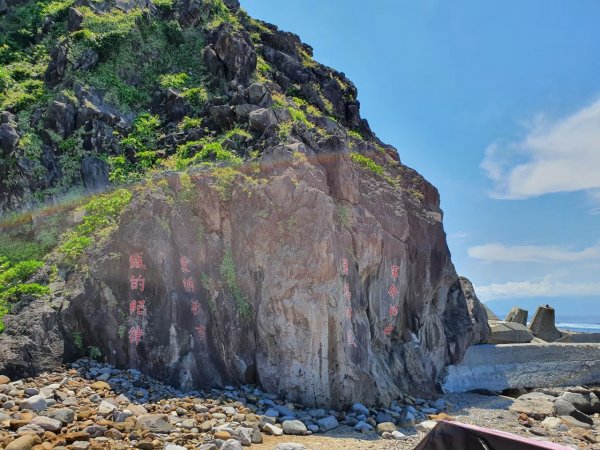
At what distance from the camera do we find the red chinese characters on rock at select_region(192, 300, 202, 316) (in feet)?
49.7

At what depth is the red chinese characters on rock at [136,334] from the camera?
1390cm

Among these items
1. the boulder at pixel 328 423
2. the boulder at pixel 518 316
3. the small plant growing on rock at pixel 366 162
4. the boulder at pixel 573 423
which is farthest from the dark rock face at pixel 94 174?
the boulder at pixel 518 316

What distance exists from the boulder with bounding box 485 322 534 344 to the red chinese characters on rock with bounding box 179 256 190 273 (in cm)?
1801

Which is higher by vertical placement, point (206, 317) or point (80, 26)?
point (80, 26)

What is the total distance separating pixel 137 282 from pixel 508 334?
21160mm

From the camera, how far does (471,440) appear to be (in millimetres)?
5492

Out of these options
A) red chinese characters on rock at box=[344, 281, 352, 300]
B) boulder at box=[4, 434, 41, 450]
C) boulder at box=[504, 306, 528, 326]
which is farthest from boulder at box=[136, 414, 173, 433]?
boulder at box=[504, 306, 528, 326]

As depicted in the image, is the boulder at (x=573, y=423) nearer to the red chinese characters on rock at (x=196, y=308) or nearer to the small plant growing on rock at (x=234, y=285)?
the small plant growing on rock at (x=234, y=285)

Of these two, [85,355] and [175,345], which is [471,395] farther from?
[85,355]

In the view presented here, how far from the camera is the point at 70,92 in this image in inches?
851

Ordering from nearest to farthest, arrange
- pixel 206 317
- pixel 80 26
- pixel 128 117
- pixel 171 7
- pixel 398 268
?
pixel 206 317
pixel 398 268
pixel 128 117
pixel 80 26
pixel 171 7

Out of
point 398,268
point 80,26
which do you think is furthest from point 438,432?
point 80,26

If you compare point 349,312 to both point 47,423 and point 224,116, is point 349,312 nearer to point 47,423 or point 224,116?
point 47,423

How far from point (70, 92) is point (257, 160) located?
32.2 feet
